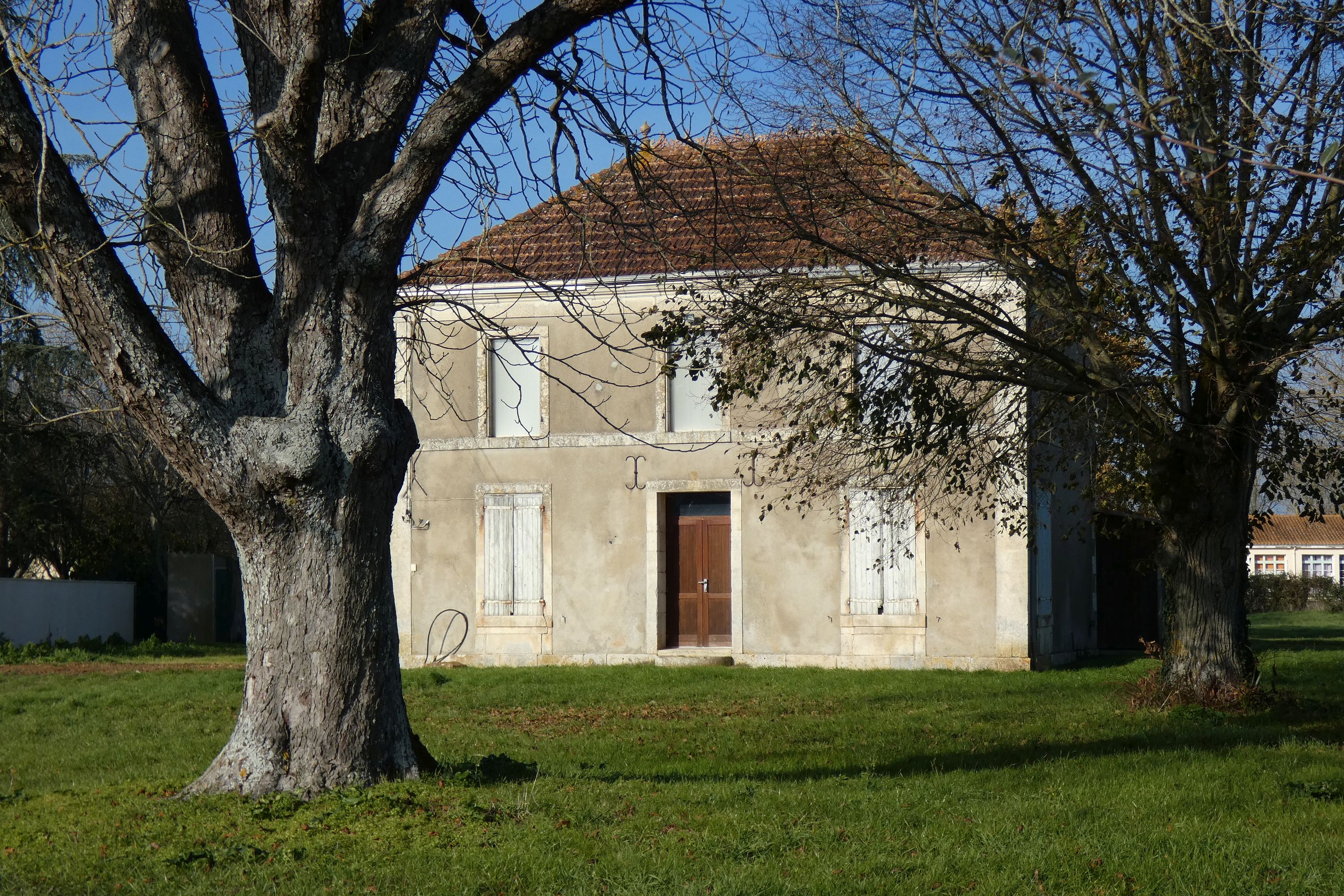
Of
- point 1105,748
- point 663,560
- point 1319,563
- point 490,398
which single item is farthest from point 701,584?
point 1319,563

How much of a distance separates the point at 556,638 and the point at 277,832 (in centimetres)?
1303

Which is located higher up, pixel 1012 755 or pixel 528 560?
pixel 528 560

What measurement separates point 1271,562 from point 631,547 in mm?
50208

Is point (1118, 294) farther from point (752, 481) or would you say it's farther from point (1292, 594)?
point (1292, 594)

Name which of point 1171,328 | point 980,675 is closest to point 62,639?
point 980,675

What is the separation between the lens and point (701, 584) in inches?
749

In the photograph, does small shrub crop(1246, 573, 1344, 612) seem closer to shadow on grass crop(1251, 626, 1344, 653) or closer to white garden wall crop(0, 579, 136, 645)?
shadow on grass crop(1251, 626, 1344, 653)

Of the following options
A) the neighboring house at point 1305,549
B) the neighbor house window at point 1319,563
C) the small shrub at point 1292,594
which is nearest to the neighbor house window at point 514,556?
the small shrub at point 1292,594

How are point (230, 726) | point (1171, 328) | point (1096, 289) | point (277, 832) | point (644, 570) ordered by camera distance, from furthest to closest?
1. point (644, 570)
2. point (230, 726)
3. point (1171, 328)
4. point (1096, 289)
5. point (277, 832)

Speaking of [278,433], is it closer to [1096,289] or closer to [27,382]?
[1096,289]

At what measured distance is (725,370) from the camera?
11.3 m

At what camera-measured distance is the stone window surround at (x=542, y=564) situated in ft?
62.2

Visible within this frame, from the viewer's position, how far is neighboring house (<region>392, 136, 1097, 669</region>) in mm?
17672

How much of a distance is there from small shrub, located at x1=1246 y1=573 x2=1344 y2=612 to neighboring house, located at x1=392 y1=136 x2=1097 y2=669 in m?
23.8
